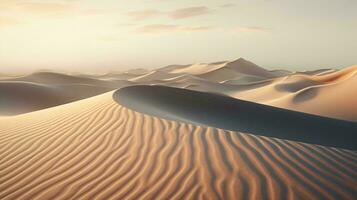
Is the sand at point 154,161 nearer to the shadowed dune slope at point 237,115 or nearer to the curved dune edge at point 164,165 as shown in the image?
the curved dune edge at point 164,165

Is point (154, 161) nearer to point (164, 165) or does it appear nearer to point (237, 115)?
point (164, 165)

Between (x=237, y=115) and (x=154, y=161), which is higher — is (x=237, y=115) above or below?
below

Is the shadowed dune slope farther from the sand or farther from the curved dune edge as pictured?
the curved dune edge

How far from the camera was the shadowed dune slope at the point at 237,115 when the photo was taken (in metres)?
8.79

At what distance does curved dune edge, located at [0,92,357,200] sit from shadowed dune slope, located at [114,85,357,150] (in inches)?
99.1

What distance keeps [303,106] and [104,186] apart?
51.1 feet

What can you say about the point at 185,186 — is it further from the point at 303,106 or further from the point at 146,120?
the point at 303,106

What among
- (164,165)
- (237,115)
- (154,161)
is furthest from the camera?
(237,115)

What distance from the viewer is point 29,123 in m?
7.44

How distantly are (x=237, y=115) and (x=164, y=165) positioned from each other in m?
6.46

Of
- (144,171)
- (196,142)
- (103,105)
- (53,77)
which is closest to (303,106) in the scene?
(103,105)

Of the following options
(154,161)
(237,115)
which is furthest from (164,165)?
(237,115)

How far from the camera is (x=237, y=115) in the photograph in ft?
35.0

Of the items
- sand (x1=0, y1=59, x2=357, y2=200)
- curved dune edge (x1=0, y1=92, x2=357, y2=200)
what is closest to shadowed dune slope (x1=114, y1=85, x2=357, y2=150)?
sand (x1=0, y1=59, x2=357, y2=200)
